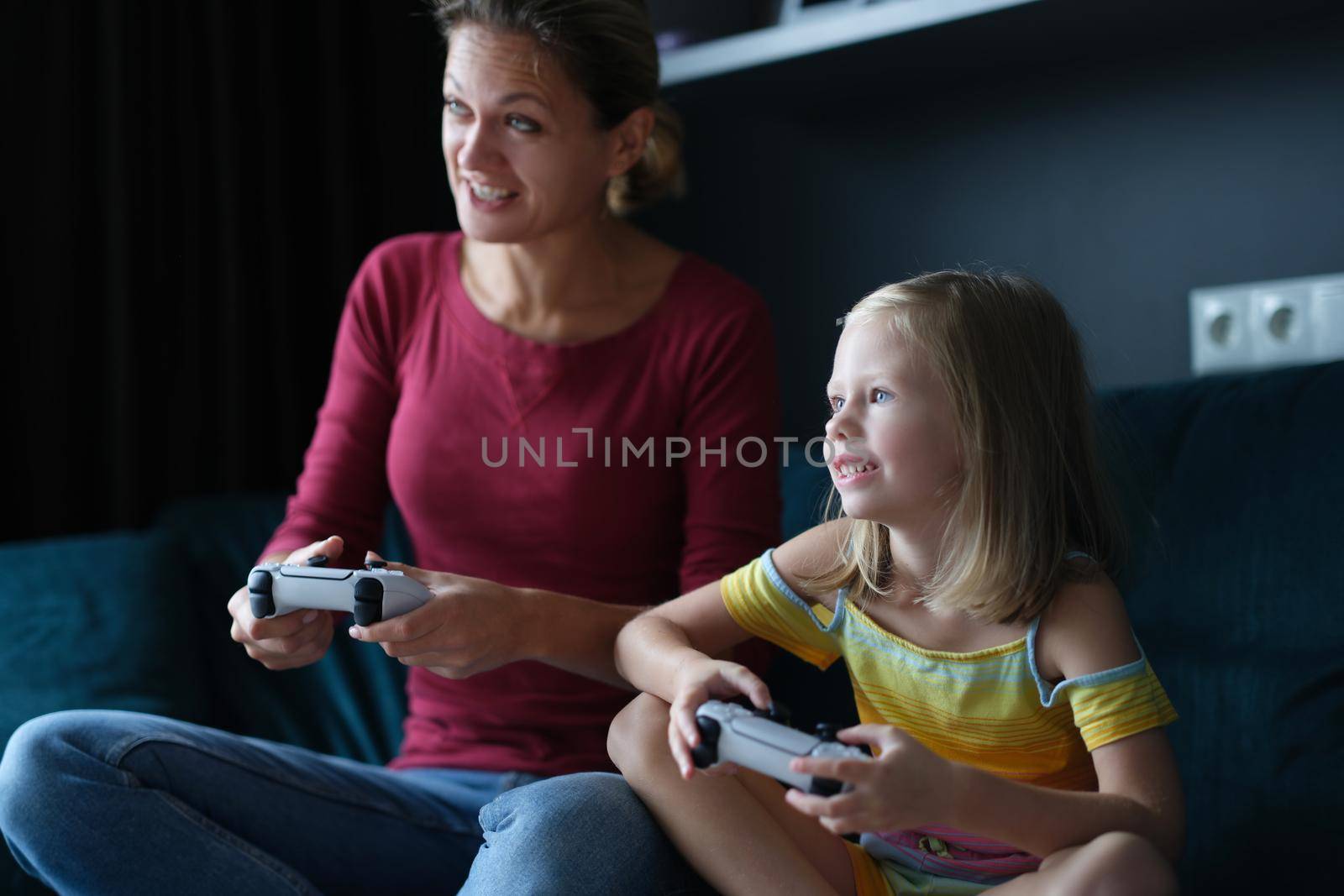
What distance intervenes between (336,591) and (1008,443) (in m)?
0.51

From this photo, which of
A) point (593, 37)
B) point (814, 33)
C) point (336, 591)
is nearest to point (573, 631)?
point (336, 591)

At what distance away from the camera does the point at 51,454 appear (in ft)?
5.74

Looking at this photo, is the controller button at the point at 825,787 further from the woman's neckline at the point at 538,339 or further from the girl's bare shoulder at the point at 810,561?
the woman's neckline at the point at 538,339

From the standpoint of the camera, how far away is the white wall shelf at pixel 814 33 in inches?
59.6

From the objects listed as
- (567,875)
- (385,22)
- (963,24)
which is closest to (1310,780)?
(567,875)

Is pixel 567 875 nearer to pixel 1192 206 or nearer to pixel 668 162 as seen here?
pixel 668 162

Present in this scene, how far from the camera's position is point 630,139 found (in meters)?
1.30

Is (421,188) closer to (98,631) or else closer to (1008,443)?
(98,631)

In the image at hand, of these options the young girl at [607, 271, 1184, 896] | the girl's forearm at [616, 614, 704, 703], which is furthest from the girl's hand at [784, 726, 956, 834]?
the girl's forearm at [616, 614, 704, 703]

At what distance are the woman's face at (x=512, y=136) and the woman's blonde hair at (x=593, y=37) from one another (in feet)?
0.04

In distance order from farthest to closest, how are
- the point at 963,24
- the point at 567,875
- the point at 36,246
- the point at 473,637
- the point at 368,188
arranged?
the point at 368,188 < the point at 36,246 < the point at 963,24 < the point at 473,637 < the point at 567,875

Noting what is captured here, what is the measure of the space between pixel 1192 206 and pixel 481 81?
91 cm

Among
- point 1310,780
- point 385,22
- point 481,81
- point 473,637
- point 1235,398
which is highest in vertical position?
point 385,22

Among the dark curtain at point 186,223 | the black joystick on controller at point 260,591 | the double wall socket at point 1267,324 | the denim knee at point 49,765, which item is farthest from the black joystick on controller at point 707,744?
the dark curtain at point 186,223
